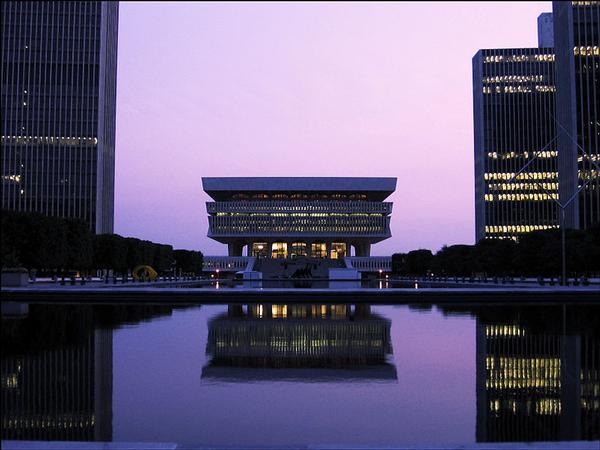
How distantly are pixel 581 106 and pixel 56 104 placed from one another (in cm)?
9109

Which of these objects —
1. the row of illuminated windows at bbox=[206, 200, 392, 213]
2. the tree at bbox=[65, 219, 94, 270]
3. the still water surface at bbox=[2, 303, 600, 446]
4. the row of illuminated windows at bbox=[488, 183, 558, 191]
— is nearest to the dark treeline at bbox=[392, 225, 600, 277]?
the still water surface at bbox=[2, 303, 600, 446]

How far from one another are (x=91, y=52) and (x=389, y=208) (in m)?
71.3

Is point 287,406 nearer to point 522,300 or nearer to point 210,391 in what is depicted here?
point 210,391

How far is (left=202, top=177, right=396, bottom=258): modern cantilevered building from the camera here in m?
147

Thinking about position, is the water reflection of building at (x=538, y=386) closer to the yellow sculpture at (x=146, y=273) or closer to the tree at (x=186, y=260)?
the yellow sculpture at (x=146, y=273)

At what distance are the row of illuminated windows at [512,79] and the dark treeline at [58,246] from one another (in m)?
103

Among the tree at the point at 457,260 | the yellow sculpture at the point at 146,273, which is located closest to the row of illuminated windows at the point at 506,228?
the tree at the point at 457,260

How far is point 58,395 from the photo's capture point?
10242 mm

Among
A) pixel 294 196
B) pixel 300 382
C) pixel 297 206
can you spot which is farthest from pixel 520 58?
pixel 300 382

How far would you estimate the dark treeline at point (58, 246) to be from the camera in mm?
52094

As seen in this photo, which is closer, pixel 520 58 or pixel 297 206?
pixel 297 206

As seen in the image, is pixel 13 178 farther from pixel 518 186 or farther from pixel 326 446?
pixel 326 446

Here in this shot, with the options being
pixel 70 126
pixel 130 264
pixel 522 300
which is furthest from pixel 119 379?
pixel 70 126

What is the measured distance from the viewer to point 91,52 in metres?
119
